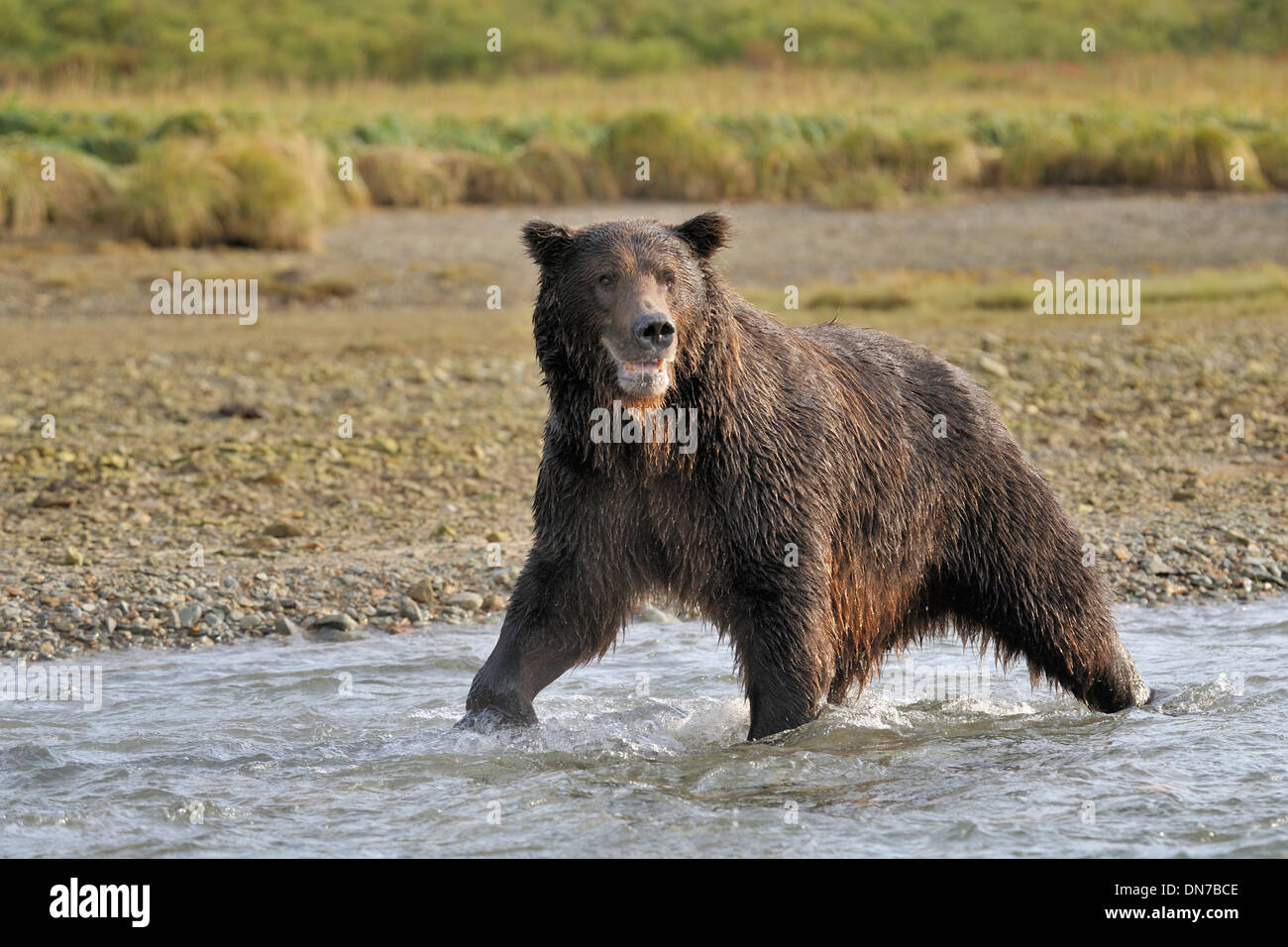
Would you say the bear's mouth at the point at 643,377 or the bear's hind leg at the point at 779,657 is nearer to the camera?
the bear's mouth at the point at 643,377

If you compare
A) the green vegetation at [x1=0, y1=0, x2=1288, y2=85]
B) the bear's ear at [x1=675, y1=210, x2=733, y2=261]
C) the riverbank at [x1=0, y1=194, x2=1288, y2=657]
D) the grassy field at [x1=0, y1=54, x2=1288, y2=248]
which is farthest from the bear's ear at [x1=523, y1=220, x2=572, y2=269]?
the green vegetation at [x1=0, y1=0, x2=1288, y2=85]

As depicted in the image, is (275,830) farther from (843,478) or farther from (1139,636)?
(1139,636)

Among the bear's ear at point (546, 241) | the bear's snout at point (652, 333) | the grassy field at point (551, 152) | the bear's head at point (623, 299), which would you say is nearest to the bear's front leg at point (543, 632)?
the bear's head at point (623, 299)

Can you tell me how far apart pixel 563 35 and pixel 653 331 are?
48038 mm

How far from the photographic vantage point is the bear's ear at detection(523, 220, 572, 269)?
6.26 metres

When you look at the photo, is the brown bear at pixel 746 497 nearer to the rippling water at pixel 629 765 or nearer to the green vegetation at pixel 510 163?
the rippling water at pixel 629 765

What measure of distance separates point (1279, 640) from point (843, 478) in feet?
9.85

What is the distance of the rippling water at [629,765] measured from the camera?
5891 mm

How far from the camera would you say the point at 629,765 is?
670 centimetres

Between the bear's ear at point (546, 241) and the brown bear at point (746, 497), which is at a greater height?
the bear's ear at point (546, 241)

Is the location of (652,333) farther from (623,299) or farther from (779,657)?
(779,657)

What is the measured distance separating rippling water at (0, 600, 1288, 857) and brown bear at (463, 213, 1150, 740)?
1.13 feet

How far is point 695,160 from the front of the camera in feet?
82.6
